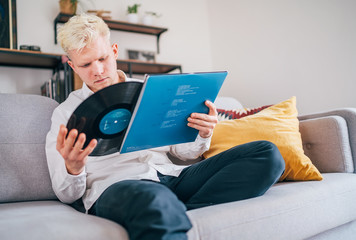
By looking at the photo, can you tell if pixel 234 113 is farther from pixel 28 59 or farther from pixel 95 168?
pixel 28 59

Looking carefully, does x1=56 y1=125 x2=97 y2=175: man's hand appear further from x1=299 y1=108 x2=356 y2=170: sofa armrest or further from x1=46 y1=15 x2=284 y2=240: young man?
x1=299 y1=108 x2=356 y2=170: sofa armrest

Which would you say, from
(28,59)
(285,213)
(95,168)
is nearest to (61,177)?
(95,168)

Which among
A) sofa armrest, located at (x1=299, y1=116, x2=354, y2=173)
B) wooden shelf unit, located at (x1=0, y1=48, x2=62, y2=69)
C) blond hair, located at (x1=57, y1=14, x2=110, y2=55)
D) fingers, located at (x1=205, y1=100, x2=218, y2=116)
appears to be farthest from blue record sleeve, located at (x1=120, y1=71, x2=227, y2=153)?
wooden shelf unit, located at (x1=0, y1=48, x2=62, y2=69)

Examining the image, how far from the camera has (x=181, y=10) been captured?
3342 mm

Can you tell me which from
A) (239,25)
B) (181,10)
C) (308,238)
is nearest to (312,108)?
(239,25)

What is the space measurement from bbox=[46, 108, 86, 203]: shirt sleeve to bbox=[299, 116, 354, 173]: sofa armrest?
103 cm

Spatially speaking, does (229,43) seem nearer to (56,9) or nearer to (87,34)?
(56,9)

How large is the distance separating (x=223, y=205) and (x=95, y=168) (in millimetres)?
471

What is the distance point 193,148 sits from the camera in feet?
4.13

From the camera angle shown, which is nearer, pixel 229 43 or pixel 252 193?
pixel 252 193

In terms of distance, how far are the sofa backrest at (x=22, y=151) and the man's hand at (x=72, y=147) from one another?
0.37 meters

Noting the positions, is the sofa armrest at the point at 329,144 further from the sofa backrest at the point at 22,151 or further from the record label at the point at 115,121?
the sofa backrest at the point at 22,151

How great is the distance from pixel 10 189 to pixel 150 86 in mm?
670

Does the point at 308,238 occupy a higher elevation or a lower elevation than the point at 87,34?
lower
